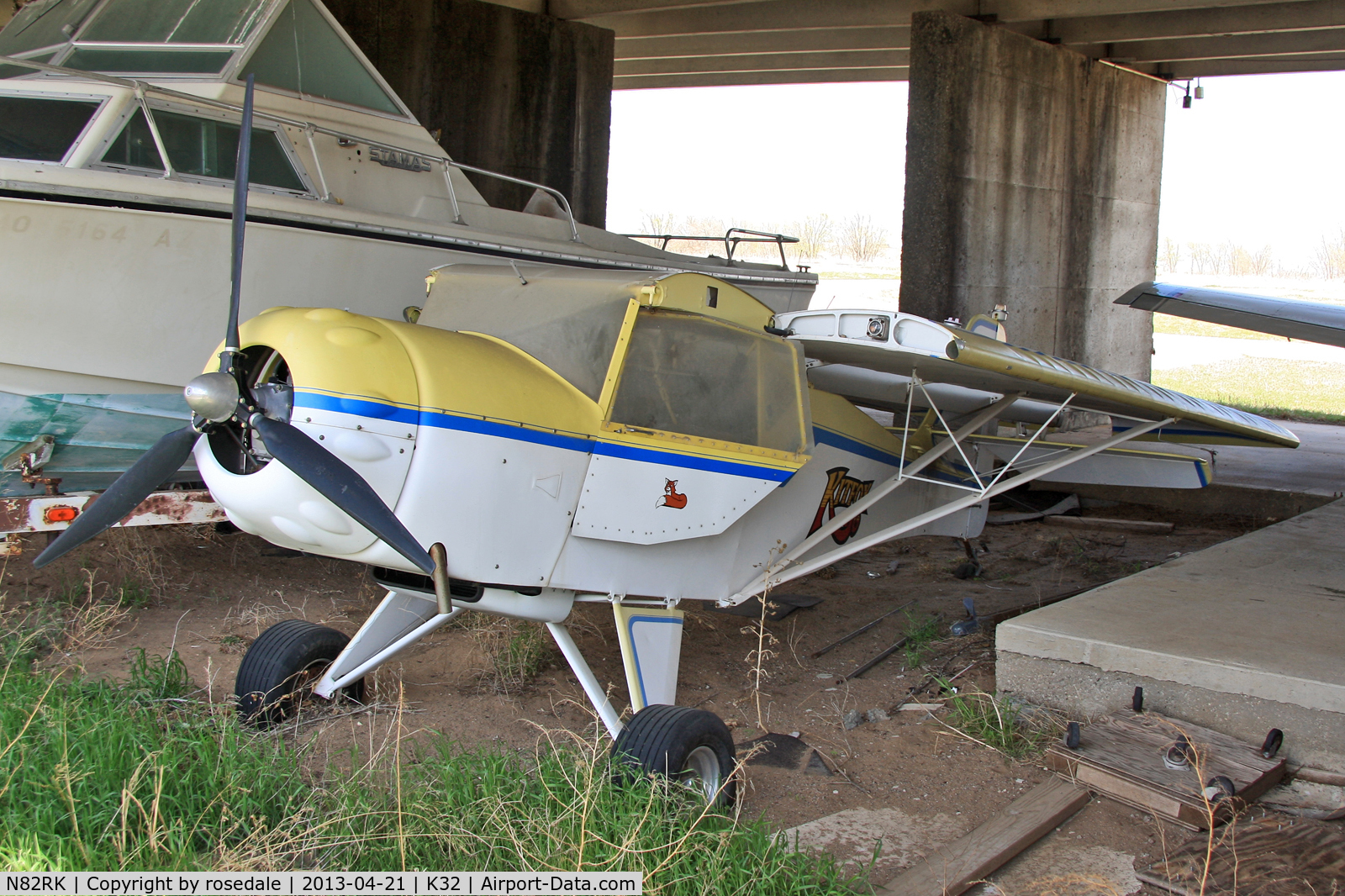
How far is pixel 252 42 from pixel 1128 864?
21.8 ft

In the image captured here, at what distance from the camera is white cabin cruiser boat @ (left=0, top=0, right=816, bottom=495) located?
490 cm

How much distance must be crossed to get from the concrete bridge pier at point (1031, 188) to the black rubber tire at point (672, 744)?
9.12 metres

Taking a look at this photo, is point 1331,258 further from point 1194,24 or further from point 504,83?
point 504,83

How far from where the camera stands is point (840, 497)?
5262mm

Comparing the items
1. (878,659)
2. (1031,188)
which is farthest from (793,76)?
(878,659)

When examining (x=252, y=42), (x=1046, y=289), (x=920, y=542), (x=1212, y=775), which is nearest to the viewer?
(x=1212, y=775)

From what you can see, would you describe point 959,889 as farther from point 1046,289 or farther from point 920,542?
point 1046,289

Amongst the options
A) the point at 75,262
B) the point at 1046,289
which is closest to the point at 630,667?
the point at 75,262

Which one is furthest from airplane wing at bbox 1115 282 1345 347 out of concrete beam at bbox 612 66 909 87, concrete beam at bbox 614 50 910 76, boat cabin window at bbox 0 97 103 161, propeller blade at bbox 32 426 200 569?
concrete beam at bbox 612 66 909 87

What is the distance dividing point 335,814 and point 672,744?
118 centimetres

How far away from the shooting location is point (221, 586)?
639cm

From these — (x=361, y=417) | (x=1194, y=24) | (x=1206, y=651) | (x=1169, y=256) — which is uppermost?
(x=1194, y=24)

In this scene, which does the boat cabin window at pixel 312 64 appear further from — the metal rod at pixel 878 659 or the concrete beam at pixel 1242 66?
the concrete beam at pixel 1242 66

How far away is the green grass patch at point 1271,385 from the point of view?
54.3ft
